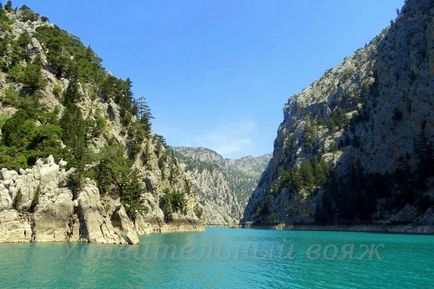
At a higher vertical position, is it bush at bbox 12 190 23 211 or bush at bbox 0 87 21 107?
bush at bbox 0 87 21 107

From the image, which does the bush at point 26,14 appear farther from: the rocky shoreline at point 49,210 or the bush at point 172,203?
the rocky shoreline at point 49,210

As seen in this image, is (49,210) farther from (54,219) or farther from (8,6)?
(8,6)

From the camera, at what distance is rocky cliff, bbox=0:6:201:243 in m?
63.3

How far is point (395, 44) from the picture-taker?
569 ft

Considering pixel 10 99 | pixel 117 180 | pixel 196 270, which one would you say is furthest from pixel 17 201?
pixel 196 270

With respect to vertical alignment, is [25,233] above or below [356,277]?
Result: above

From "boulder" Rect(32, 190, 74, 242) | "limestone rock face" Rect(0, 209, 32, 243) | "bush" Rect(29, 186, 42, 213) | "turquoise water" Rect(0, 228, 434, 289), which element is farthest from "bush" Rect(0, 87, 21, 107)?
"turquoise water" Rect(0, 228, 434, 289)

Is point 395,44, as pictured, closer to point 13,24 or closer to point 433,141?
point 433,141

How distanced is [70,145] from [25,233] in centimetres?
2728

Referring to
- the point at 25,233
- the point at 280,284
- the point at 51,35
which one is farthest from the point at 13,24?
the point at 280,284

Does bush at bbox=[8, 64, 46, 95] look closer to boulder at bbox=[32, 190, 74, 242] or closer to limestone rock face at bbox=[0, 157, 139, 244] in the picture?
limestone rock face at bbox=[0, 157, 139, 244]

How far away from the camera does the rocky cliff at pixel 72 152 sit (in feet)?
208

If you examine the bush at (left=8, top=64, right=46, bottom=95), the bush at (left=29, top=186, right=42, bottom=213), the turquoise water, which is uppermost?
the bush at (left=8, top=64, right=46, bottom=95)

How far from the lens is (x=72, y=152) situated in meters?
79.1
